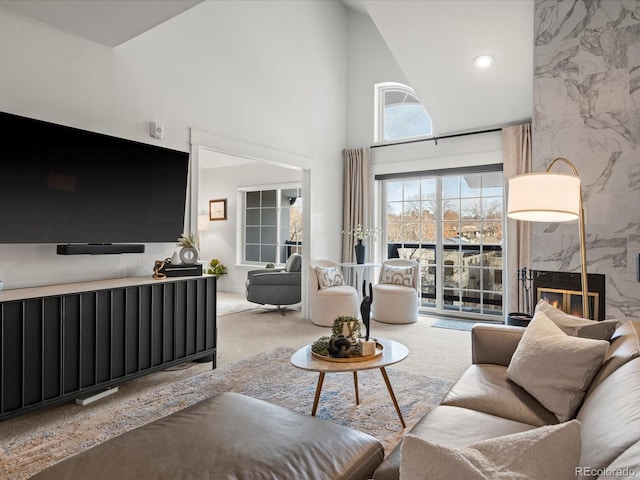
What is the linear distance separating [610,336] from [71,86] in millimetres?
3653

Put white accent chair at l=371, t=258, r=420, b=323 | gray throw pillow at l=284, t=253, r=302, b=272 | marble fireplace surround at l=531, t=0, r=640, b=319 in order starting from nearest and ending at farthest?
marble fireplace surround at l=531, t=0, r=640, b=319
white accent chair at l=371, t=258, r=420, b=323
gray throw pillow at l=284, t=253, r=302, b=272

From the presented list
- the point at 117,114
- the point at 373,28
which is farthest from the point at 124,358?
the point at 373,28

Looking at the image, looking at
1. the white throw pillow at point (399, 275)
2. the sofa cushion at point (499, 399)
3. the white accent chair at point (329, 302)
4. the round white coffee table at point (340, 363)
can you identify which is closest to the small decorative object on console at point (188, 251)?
the round white coffee table at point (340, 363)

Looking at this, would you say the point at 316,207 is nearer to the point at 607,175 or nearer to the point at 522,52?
the point at 522,52

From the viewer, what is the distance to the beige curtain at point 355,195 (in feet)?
19.9

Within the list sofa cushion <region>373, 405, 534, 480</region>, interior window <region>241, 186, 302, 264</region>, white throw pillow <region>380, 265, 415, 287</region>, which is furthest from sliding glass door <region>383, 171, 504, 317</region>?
sofa cushion <region>373, 405, 534, 480</region>

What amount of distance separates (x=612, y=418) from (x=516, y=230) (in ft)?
13.9

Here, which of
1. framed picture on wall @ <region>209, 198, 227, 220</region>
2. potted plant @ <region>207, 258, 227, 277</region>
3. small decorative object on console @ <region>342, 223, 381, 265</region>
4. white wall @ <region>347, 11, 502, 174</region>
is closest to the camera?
white wall @ <region>347, 11, 502, 174</region>

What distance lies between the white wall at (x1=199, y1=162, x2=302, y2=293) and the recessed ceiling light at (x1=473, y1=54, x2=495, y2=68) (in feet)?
12.9

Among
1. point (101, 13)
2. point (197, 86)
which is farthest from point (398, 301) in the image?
point (101, 13)

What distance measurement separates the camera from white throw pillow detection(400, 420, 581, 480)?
67cm

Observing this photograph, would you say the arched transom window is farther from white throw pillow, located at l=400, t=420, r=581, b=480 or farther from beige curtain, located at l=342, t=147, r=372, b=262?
white throw pillow, located at l=400, t=420, r=581, b=480

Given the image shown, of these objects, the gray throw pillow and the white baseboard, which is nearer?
the white baseboard

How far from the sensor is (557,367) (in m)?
1.70
